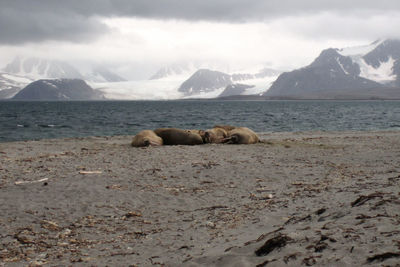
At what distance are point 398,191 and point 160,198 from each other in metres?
5.22

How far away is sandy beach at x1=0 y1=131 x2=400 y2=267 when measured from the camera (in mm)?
5777

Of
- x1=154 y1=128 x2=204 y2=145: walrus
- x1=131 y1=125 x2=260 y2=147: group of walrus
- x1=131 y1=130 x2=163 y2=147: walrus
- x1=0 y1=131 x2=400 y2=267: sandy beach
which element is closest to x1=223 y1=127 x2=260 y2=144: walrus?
x1=131 y1=125 x2=260 y2=147: group of walrus

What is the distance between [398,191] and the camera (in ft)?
26.7

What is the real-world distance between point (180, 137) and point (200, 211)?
1229cm

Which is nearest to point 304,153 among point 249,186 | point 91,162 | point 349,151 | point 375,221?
point 349,151

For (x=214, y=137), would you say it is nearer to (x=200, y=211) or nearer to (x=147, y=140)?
(x=147, y=140)

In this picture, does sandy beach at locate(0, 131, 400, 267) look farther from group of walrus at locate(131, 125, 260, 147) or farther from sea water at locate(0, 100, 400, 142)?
sea water at locate(0, 100, 400, 142)

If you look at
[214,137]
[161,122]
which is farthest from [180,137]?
[161,122]

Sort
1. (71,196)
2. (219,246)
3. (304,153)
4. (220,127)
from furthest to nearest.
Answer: (220,127) < (304,153) < (71,196) < (219,246)

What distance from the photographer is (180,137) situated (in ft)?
70.4

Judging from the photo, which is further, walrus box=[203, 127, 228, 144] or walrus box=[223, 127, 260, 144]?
walrus box=[203, 127, 228, 144]

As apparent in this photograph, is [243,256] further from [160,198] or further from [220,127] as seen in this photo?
[220,127]

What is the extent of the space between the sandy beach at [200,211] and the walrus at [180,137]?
552 cm

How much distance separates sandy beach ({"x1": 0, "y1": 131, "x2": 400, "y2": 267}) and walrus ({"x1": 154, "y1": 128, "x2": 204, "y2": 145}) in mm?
5515
